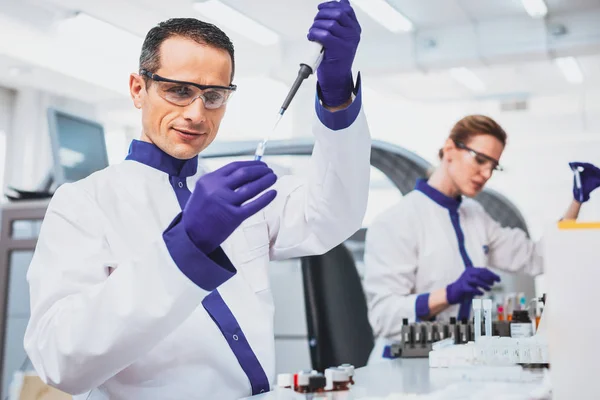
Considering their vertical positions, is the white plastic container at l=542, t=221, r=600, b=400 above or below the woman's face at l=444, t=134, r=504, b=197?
below

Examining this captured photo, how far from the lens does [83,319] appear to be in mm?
954

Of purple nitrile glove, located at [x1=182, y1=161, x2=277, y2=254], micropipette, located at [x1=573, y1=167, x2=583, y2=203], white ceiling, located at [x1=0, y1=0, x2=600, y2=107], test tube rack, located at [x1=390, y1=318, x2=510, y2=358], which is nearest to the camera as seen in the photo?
purple nitrile glove, located at [x1=182, y1=161, x2=277, y2=254]

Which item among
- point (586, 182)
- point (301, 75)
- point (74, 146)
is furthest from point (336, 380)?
point (74, 146)

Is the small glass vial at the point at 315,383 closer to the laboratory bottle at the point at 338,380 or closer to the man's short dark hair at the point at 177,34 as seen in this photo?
Answer: the laboratory bottle at the point at 338,380

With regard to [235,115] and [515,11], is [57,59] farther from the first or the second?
[515,11]

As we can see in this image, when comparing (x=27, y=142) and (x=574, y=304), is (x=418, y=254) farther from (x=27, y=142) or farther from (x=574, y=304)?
(x=27, y=142)

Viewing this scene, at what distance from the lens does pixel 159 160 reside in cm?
129

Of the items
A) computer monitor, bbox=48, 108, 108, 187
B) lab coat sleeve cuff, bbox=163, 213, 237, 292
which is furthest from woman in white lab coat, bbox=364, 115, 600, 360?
lab coat sleeve cuff, bbox=163, 213, 237, 292

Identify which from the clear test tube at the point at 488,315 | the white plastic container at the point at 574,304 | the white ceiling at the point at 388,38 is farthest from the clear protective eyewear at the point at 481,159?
the white ceiling at the point at 388,38

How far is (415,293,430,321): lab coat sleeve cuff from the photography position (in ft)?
6.74

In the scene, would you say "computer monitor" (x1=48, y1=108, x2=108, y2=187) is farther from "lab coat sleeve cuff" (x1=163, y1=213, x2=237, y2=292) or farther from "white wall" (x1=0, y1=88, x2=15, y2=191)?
"white wall" (x1=0, y1=88, x2=15, y2=191)

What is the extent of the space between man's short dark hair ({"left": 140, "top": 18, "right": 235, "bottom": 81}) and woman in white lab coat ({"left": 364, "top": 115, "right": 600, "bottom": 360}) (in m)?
1.14

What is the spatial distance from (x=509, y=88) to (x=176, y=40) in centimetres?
914

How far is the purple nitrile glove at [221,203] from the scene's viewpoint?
91 centimetres
